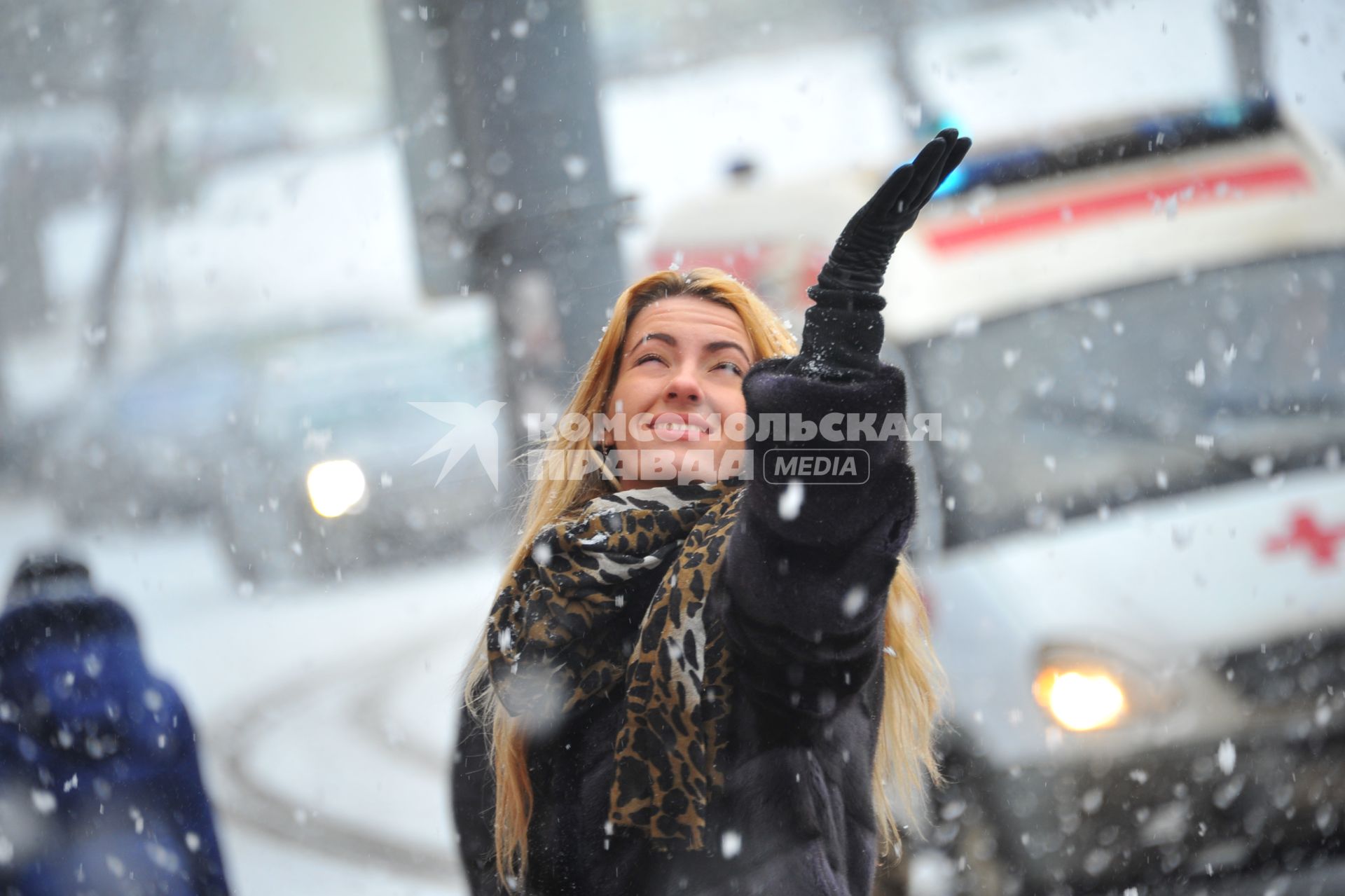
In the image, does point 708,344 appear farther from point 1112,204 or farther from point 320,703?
point 320,703

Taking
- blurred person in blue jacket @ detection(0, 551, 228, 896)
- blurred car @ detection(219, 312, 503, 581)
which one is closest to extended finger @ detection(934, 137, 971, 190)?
blurred person in blue jacket @ detection(0, 551, 228, 896)

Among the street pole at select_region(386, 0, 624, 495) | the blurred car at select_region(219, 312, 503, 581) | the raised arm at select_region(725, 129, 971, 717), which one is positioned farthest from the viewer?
the blurred car at select_region(219, 312, 503, 581)

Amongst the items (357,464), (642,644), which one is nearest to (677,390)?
(642,644)

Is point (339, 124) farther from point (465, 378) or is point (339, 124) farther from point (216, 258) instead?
point (465, 378)

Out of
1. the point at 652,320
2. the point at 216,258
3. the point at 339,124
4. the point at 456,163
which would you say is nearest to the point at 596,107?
the point at 456,163

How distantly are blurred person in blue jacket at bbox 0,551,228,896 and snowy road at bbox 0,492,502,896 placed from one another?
0.26m

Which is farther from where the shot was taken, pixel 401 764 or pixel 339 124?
pixel 339 124

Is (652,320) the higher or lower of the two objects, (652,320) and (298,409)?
the higher

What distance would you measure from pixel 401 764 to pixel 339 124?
44.0 ft

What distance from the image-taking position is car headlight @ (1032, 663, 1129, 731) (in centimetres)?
365

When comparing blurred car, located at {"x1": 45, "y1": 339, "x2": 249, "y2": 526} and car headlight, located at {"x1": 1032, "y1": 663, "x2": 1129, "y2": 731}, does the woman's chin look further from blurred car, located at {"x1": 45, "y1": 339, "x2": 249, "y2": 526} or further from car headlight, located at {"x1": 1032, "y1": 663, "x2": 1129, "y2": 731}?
blurred car, located at {"x1": 45, "y1": 339, "x2": 249, "y2": 526}

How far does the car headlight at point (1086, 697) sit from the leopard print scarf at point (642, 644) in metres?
2.22

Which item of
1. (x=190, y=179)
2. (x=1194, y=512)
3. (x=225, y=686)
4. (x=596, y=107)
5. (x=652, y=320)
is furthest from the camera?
(x=190, y=179)

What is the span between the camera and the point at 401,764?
6180 mm
